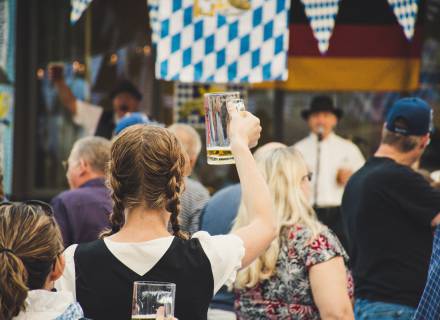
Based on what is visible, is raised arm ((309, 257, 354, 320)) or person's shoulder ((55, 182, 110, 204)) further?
person's shoulder ((55, 182, 110, 204))

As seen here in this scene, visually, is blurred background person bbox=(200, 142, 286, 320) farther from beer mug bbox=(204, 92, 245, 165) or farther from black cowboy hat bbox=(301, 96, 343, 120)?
black cowboy hat bbox=(301, 96, 343, 120)

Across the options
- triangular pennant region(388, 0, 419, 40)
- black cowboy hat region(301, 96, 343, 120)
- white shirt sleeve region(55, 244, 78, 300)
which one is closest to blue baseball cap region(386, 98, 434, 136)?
triangular pennant region(388, 0, 419, 40)

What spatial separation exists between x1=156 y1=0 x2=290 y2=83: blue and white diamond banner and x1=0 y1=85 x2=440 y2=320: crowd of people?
715 mm

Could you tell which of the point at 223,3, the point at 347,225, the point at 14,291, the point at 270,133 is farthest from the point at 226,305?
the point at 270,133

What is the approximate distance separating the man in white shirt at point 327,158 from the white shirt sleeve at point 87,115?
2.04m

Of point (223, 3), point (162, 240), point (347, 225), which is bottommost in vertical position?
point (347, 225)

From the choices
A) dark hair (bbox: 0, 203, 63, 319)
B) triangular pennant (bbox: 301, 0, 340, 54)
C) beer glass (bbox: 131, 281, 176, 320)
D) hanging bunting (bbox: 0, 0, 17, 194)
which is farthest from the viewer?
hanging bunting (bbox: 0, 0, 17, 194)

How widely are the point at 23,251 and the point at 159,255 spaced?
1.51 feet

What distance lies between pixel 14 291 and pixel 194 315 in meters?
0.61

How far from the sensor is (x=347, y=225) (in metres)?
4.88

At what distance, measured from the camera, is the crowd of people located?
246 centimetres

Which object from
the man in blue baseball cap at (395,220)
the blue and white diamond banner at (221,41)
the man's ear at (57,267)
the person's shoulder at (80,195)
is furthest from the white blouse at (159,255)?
the blue and white diamond banner at (221,41)

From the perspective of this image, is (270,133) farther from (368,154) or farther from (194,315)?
(194,315)

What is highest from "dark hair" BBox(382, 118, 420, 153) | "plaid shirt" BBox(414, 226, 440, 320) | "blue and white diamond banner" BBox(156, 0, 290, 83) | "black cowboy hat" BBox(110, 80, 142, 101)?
"blue and white diamond banner" BBox(156, 0, 290, 83)
